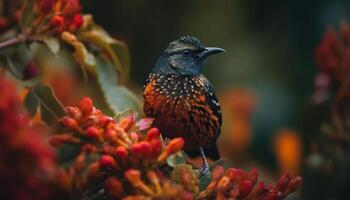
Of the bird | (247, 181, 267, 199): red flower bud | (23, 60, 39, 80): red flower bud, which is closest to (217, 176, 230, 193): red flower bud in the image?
(247, 181, 267, 199): red flower bud

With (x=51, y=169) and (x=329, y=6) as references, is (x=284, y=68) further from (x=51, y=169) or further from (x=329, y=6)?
(x=51, y=169)

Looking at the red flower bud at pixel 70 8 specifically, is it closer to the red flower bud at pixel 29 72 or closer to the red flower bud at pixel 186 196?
the red flower bud at pixel 29 72

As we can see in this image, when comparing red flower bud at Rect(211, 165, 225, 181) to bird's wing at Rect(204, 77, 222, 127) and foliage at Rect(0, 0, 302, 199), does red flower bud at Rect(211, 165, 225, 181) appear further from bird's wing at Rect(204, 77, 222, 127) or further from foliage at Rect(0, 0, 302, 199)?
bird's wing at Rect(204, 77, 222, 127)

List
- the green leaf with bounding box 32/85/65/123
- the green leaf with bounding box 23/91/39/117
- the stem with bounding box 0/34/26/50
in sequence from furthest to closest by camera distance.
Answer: the stem with bounding box 0/34/26/50, the green leaf with bounding box 23/91/39/117, the green leaf with bounding box 32/85/65/123

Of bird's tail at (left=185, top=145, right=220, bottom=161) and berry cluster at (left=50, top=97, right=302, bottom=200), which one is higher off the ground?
berry cluster at (left=50, top=97, right=302, bottom=200)

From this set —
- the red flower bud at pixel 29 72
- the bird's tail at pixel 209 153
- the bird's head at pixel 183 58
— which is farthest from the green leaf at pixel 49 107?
the bird's tail at pixel 209 153

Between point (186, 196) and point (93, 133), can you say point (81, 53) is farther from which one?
point (186, 196)

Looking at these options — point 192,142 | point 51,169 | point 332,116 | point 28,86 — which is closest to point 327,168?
point 332,116
